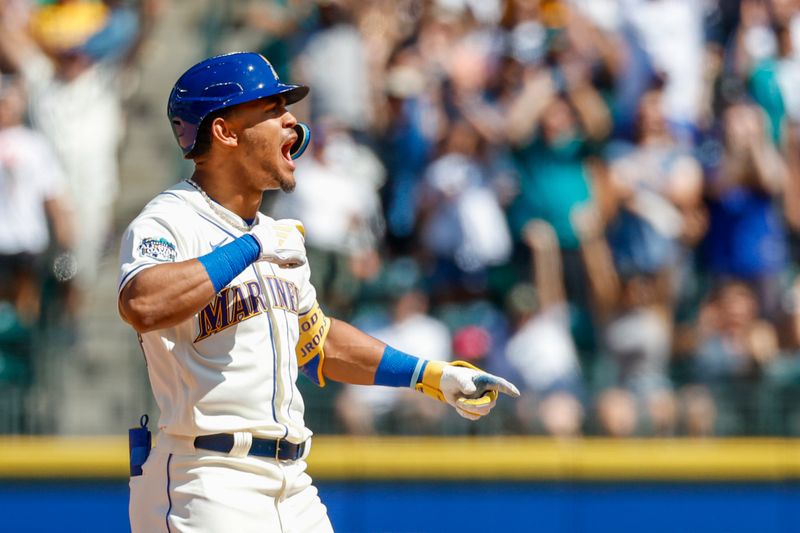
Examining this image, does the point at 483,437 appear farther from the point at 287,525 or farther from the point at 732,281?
the point at 287,525

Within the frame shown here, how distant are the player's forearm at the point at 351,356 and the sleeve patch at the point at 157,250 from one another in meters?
0.76

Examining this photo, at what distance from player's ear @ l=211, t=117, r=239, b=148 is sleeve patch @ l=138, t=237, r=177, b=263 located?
1.25 ft

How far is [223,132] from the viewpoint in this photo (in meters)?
3.91

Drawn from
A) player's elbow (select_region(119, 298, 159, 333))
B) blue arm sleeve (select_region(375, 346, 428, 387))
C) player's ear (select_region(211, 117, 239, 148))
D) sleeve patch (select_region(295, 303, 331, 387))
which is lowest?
blue arm sleeve (select_region(375, 346, 428, 387))

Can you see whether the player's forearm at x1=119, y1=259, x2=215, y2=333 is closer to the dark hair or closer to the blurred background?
the dark hair

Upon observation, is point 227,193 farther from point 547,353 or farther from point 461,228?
point 461,228

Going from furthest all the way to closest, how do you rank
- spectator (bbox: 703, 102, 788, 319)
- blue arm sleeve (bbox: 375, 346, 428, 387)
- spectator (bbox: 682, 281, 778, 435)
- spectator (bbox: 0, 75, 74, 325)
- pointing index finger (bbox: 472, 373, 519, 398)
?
spectator (bbox: 703, 102, 788, 319) < spectator (bbox: 0, 75, 74, 325) < spectator (bbox: 682, 281, 778, 435) < blue arm sleeve (bbox: 375, 346, 428, 387) < pointing index finger (bbox: 472, 373, 519, 398)

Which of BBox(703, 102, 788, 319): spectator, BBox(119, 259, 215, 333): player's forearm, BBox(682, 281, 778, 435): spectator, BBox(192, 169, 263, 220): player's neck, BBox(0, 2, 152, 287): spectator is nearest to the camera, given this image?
BBox(119, 259, 215, 333): player's forearm

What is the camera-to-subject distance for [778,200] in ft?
27.3

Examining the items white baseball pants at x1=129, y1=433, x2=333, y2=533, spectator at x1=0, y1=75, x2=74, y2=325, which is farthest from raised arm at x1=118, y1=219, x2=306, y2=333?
spectator at x1=0, y1=75, x2=74, y2=325

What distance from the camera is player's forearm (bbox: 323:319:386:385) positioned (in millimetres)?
4246

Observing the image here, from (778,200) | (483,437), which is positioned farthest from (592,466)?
(778,200)

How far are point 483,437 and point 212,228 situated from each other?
3.92m

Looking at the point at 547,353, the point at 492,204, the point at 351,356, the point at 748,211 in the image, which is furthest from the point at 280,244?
the point at 748,211
